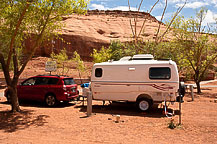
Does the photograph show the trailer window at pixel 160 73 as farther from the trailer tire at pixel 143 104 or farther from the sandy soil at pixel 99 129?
the sandy soil at pixel 99 129

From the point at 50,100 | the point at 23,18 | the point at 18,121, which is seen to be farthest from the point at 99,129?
the point at 23,18

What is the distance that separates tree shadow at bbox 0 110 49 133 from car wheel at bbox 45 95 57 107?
2146mm

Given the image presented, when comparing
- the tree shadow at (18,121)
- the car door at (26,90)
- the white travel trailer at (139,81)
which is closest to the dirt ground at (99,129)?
the tree shadow at (18,121)

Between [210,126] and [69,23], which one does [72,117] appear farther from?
[69,23]

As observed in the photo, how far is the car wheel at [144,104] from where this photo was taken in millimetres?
10102

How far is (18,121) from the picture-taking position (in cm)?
812

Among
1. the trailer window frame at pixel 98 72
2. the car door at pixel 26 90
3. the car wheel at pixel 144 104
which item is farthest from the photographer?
the car door at pixel 26 90

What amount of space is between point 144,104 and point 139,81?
44.9 inches

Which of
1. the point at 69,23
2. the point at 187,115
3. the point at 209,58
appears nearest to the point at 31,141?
the point at 187,115

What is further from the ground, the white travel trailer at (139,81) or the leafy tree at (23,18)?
the leafy tree at (23,18)

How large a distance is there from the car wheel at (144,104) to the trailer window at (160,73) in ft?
3.81

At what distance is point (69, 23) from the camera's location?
55.8 meters

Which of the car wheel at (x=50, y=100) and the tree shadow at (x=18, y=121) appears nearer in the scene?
the tree shadow at (x=18, y=121)

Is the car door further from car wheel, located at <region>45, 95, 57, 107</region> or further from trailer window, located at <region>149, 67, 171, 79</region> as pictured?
trailer window, located at <region>149, 67, 171, 79</region>
